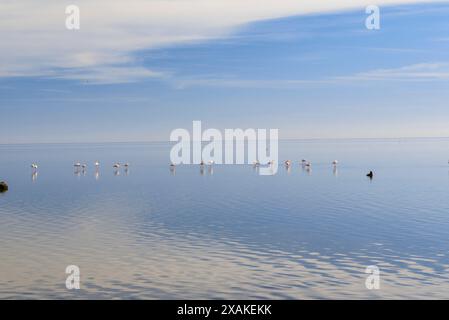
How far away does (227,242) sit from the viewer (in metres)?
56.2

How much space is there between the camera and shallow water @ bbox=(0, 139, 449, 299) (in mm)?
39906
